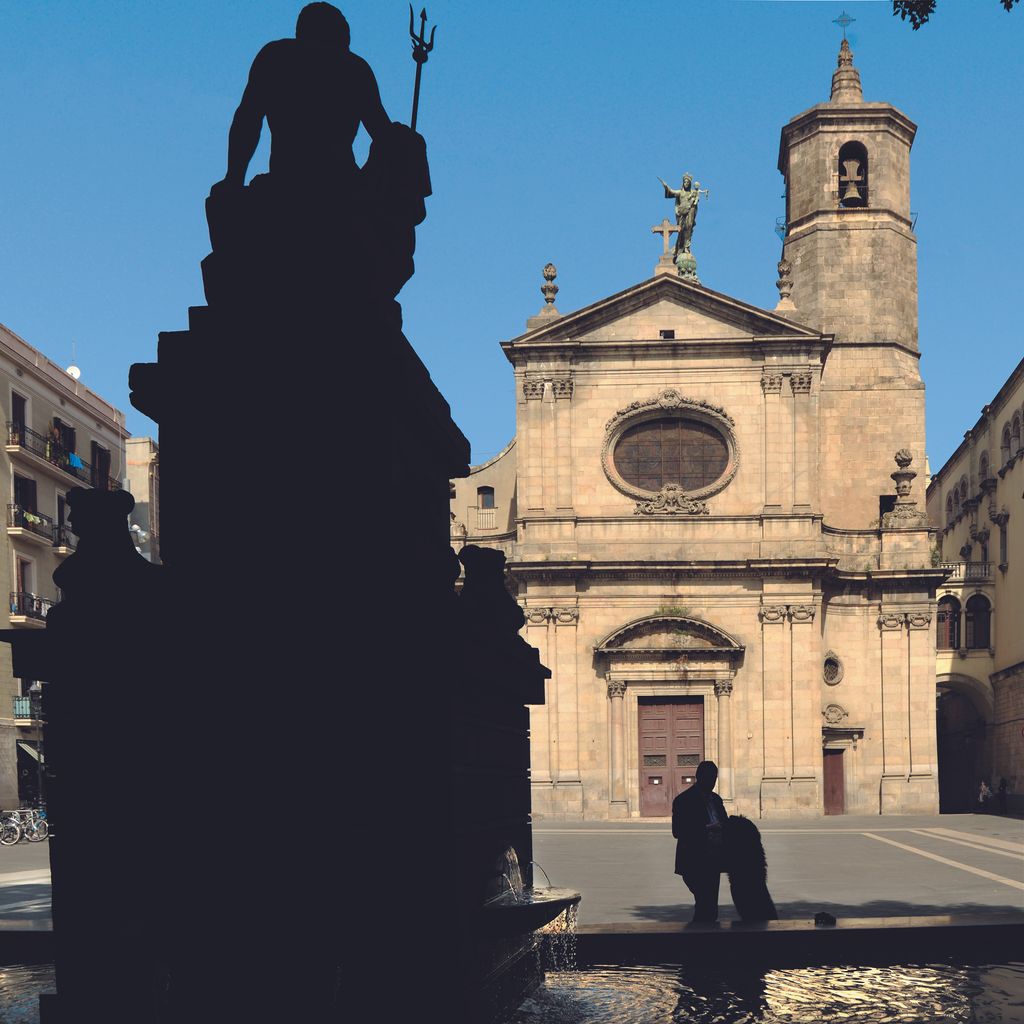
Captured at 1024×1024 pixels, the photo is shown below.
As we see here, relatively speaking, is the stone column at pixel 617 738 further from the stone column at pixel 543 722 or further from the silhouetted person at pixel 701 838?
the silhouetted person at pixel 701 838

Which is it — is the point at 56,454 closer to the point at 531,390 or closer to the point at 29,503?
the point at 29,503

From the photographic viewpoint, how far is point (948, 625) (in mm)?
52531

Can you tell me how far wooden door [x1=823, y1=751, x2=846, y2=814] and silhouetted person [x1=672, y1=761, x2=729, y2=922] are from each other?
99.2 ft

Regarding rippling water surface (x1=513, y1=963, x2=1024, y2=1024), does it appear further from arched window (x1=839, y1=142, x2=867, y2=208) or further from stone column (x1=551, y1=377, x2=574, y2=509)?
arched window (x1=839, y1=142, x2=867, y2=208)

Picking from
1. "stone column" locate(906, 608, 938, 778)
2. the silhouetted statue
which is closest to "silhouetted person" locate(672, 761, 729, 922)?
the silhouetted statue

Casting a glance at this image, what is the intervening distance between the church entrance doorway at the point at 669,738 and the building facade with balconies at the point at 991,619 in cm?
1269

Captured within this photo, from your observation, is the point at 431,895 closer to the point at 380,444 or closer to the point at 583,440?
the point at 380,444

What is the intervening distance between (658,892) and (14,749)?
28048 mm

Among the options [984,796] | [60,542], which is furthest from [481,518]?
[984,796]

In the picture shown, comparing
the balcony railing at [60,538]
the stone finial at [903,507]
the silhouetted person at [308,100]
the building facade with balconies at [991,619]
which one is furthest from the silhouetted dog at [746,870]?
the building facade with balconies at [991,619]

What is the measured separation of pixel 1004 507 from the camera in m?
52.8

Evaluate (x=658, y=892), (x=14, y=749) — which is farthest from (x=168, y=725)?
(x=14, y=749)

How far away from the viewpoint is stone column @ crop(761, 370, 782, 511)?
132 ft

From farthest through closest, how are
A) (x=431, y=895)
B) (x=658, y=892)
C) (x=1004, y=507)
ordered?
(x=1004, y=507)
(x=658, y=892)
(x=431, y=895)
